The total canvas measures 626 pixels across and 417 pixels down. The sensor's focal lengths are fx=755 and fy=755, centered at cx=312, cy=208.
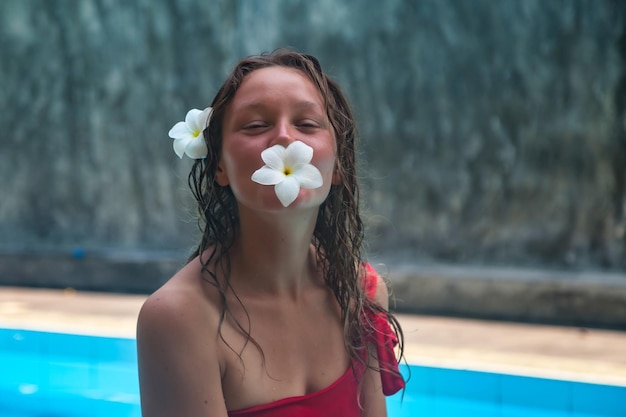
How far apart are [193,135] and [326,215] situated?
36 cm

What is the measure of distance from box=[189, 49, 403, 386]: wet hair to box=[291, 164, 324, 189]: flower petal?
0.22 metres

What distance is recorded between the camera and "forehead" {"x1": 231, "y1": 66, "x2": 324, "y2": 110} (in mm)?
1493

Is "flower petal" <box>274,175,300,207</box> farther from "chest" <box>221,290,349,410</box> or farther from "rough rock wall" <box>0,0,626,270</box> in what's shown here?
"rough rock wall" <box>0,0,626,270</box>

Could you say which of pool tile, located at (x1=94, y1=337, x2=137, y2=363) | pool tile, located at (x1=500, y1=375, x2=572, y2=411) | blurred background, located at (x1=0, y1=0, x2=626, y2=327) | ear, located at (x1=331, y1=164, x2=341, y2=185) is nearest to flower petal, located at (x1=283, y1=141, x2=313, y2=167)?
ear, located at (x1=331, y1=164, x2=341, y2=185)

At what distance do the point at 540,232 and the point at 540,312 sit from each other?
1.94 feet

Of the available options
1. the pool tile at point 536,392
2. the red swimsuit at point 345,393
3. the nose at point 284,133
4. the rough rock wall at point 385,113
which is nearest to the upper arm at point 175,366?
the red swimsuit at point 345,393

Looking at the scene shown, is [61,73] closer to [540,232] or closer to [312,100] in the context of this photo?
[540,232]

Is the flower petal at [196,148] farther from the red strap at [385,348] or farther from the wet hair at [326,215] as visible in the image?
the red strap at [385,348]

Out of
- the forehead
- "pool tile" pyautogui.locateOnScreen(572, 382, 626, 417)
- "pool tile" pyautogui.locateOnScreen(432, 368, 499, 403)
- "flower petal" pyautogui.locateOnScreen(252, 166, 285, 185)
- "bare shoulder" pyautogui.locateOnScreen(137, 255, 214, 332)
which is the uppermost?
the forehead

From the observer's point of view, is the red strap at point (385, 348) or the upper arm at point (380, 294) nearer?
the red strap at point (385, 348)

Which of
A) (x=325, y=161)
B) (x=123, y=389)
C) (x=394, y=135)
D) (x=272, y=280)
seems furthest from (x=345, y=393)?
(x=394, y=135)

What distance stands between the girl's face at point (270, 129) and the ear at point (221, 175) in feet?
0.07

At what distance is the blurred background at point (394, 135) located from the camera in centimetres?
521

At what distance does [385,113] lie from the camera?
5.71 metres
